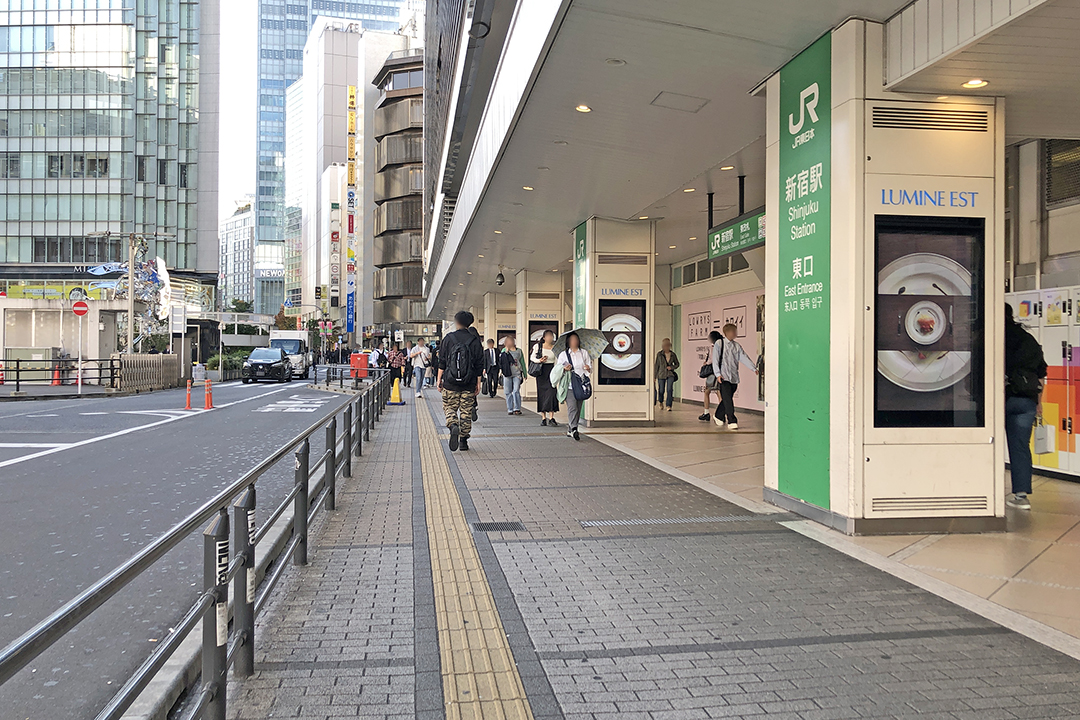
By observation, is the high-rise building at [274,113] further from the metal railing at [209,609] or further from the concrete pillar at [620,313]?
the metal railing at [209,609]

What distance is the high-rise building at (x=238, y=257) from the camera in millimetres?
170438

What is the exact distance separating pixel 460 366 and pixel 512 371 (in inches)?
233

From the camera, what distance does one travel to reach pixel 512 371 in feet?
53.6

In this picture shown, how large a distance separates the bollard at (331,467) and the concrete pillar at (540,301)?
1530 centimetres

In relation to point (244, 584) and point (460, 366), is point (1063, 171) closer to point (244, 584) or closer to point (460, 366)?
point (460, 366)

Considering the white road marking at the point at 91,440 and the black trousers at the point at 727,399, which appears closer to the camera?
the white road marking at the point at 91,440

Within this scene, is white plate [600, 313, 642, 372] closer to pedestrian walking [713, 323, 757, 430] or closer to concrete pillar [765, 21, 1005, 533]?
pedestrian walking [713, 323, 757, 430]

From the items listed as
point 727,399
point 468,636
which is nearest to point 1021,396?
point 468,636

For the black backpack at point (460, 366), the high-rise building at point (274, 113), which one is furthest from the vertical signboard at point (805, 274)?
the high-rise building at point (274, 113)

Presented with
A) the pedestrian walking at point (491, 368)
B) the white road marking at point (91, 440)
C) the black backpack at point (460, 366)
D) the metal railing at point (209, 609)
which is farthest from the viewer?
the pedestrian walking at point (491, 368)

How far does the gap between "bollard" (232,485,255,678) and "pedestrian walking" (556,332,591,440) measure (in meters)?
8.49

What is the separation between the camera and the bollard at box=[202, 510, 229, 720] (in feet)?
8.21

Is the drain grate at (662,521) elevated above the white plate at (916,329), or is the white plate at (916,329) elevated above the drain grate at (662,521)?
the white plate at (916,329)

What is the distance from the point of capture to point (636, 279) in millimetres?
13547
